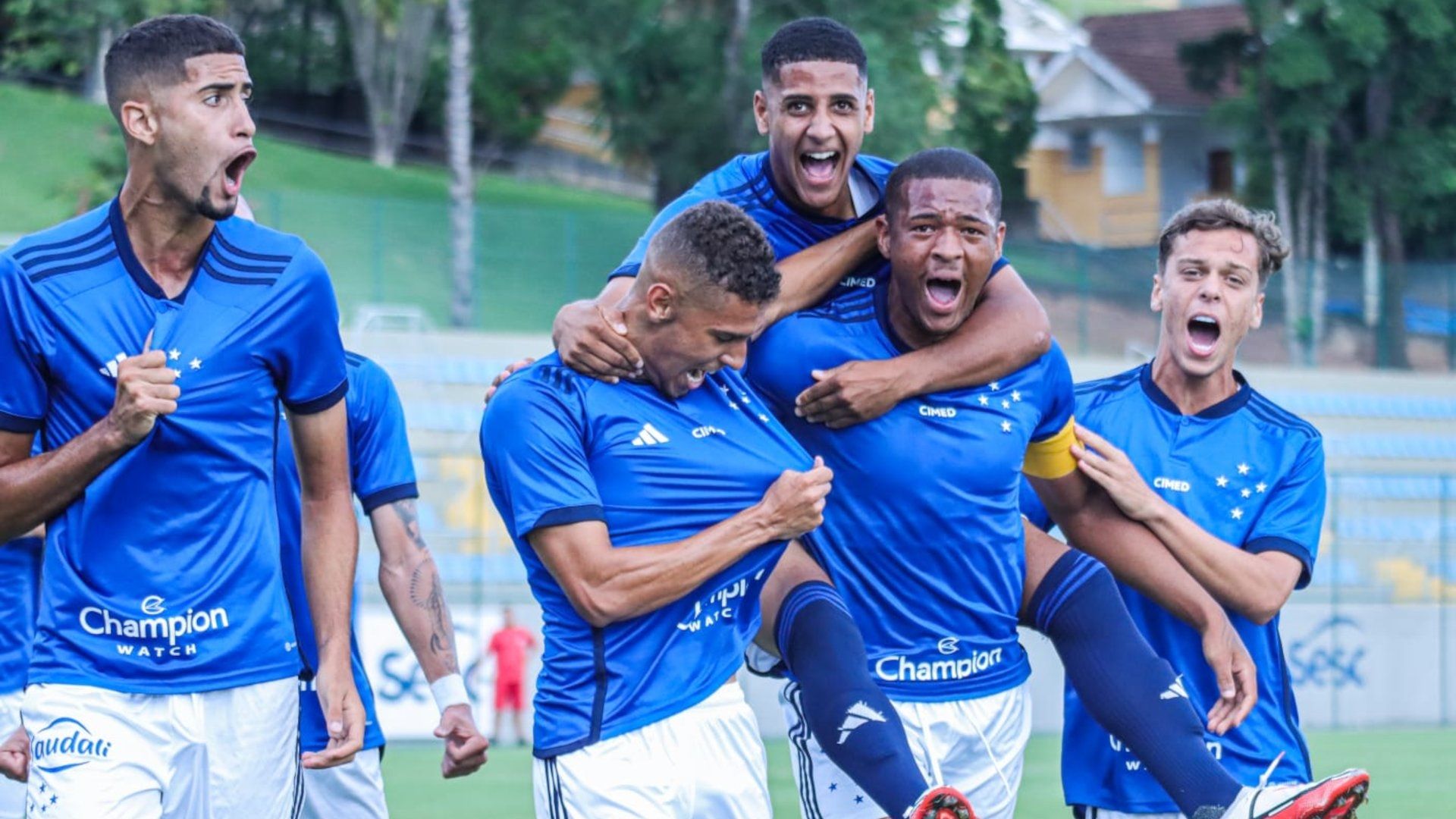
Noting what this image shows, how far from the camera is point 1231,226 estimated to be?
18.9ft

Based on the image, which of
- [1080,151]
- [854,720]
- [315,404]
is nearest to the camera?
[854,720]

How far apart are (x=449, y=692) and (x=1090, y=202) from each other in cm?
4399

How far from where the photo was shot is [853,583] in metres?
5.30

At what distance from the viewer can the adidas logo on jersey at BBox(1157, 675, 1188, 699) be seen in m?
5.06

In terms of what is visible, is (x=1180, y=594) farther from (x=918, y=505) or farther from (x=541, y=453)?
(x=541, y=453)

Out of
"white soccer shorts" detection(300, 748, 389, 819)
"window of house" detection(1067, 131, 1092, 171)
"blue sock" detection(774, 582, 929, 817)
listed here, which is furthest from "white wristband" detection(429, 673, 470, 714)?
"window of house" detection(1067, 131, 1092, 171)

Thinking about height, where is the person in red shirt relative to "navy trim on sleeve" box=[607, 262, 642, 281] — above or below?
below

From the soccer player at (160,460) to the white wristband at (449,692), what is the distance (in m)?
1.14

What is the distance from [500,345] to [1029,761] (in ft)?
40.5

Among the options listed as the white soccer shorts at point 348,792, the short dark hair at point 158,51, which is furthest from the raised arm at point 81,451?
the white soccer shorts at point 348,792

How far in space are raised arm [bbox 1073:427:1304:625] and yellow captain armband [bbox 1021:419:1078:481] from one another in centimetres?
4

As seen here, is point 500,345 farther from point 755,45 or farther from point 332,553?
point 332,553

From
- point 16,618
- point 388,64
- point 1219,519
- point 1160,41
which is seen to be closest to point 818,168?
point 1219,519

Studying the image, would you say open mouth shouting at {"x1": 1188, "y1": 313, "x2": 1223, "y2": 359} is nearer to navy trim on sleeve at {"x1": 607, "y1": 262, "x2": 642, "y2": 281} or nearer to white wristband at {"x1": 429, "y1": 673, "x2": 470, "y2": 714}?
navy trim on sleeve at {"x1": 607, "y1": 262, "x2": 642, "y2": 281}
